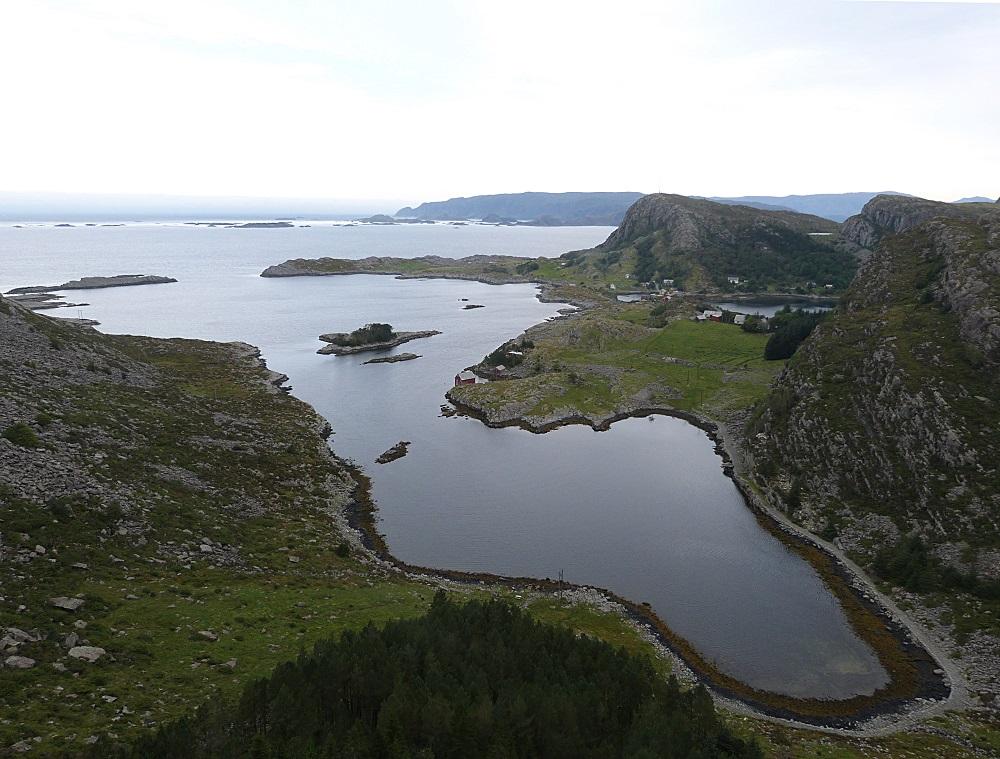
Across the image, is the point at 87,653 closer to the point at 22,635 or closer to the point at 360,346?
the point at 22,635

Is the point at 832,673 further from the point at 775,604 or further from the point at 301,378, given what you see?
the point at 301,378

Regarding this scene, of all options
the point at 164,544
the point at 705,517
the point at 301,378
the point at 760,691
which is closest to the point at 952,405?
the point at 705,517

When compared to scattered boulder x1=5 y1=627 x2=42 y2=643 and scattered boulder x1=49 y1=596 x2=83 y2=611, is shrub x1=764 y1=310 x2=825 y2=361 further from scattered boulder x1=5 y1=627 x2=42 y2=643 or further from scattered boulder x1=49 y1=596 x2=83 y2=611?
scattered boulder x1=5 y1=627 x2=42 y2=643

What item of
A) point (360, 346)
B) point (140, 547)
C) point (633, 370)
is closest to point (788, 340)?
point (633, 370)

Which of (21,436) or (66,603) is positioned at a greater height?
(21,436)

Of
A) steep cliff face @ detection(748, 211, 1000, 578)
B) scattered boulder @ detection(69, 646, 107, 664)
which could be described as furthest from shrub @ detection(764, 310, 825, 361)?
scattered boulder @ detection(69, 646, 107, 664)
